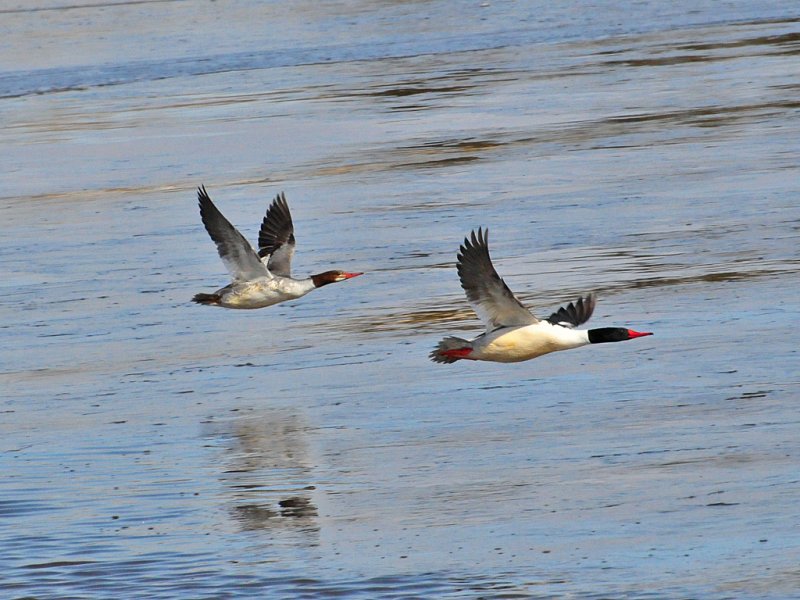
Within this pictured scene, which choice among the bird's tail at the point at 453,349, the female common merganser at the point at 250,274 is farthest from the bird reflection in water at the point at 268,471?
the female common merganser at the point at 250,274

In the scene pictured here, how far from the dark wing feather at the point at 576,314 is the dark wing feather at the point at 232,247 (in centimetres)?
237

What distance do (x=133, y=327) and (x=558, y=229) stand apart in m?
3.63

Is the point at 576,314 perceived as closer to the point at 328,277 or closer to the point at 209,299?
the point at 328,277

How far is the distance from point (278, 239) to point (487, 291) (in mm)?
2906

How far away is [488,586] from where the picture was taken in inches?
288

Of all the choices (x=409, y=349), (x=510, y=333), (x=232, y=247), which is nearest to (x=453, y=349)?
(x=510, y=333)

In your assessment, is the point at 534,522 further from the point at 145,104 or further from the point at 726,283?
the point at 145,104

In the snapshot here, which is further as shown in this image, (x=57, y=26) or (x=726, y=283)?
(x=57, y=26)

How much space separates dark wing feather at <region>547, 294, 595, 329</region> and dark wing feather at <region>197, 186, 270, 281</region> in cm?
237

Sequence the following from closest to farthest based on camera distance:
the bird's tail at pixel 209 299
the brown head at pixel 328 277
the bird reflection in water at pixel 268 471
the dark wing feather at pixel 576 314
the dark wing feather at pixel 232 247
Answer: the bird reflection in water at pixel 268 471 < the dark wing feather at pixel 576 314 < the bird's tail at pixel 209 299 < the dark wing feather at pixel 232 247 < the brown head at pixel 328 277

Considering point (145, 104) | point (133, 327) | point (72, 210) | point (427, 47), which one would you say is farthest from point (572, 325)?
point (427, 47)

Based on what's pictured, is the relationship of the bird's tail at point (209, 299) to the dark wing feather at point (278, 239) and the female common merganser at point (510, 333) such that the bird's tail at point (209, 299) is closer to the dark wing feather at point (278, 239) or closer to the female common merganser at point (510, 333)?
the dark wing feather at point (278, 239)

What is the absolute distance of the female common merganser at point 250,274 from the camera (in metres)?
11.2

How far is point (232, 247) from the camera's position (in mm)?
11516
